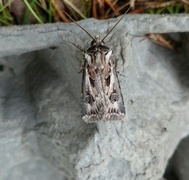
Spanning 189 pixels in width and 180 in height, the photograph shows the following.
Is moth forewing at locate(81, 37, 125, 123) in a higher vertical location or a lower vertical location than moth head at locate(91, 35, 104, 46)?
lower

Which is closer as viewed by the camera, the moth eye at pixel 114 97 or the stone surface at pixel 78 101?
the stone surface at pixel 78 101

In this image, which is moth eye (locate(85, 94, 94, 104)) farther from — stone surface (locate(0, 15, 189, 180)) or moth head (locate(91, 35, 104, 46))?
moth head (locate(91, 35, 104, 46))

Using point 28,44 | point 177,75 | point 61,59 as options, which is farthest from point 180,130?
point 28,44

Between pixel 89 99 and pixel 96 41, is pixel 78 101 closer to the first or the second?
pixel 89 99

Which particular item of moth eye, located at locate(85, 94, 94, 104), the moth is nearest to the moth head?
the moth

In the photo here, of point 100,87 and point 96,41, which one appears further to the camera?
point 100,87

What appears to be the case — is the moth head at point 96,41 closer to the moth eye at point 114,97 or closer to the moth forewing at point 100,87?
the moth forewing at point 100,87

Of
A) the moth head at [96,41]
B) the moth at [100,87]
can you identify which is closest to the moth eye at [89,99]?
the moth at [100,87]

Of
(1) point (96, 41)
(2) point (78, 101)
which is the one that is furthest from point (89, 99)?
(1) point (96, 41)
